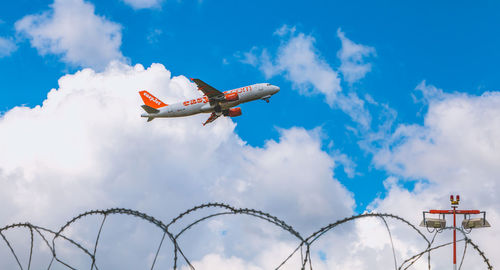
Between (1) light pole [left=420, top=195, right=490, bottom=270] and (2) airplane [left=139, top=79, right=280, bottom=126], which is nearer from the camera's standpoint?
(1) light pole [left=420, top=195, right=490, bottom=270]

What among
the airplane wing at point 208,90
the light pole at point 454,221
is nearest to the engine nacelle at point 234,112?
the airplane wing at point 208,90

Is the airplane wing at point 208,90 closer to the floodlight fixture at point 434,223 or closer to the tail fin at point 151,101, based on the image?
the tail fin at point 151,101

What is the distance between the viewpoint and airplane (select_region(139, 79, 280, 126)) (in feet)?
302

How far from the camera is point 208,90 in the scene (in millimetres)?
90938

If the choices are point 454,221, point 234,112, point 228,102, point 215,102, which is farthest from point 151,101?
point 454,221

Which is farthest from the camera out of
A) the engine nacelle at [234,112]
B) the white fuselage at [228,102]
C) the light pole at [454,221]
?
the engine nacelle at [234,112]

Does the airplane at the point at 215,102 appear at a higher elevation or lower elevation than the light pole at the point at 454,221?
higher

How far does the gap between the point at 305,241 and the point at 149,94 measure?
95861 mm

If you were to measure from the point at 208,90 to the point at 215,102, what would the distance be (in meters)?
2.80

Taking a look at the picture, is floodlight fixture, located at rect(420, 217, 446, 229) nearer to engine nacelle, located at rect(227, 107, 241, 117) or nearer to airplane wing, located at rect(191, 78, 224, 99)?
airplane wing, located at rect(191, 78, 224, 99)

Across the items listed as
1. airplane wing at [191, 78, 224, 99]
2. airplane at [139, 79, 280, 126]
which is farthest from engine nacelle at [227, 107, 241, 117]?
airplane wing at [191, 78, 224, 99]

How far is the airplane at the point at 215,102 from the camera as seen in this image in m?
92.2

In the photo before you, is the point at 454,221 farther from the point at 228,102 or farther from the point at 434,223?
the point at 228,102

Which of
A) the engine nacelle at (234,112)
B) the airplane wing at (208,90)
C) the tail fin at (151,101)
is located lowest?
the airplane wing at (208,90)
